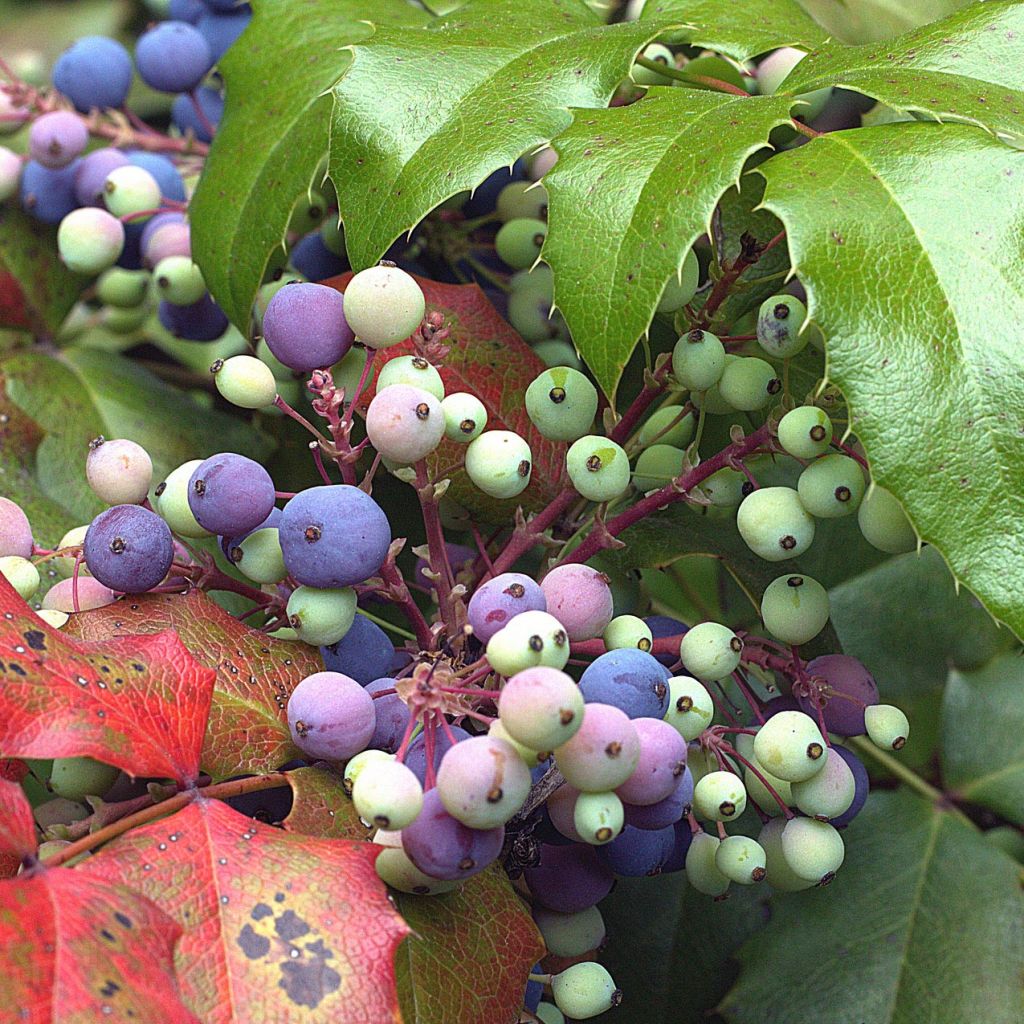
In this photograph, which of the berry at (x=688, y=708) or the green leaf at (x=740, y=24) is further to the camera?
the green leaf at (x=740, y=24)

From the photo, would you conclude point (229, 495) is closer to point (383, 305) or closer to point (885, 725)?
point (383, 305)

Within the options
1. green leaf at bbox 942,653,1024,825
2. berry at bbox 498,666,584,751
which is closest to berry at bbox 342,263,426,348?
berry at bbox 498,666,584,751

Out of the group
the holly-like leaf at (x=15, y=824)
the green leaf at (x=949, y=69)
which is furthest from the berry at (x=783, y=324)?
the holly-like leaf at (x=15, y=824)

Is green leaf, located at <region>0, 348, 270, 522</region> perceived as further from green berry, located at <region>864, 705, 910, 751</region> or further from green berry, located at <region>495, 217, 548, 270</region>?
green berry, located at <region>864, 705, 910, 751</region>

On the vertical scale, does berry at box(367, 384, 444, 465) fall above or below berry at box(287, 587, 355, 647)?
above

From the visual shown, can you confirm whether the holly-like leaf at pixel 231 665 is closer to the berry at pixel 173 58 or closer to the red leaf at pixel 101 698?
the red leaf at pixel 101 698

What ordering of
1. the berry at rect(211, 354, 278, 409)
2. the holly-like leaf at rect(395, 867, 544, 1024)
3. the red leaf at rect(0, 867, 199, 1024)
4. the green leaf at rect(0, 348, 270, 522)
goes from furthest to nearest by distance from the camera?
1. the green leaf at rect(0, 348, 270, 522)
2. the berry at rect(211, 354, 278, 409)
3. the holly-like leaf at rect(395, 867, 544, 1024)
4. the red leaf at rect(0, 867, 199, 1024)

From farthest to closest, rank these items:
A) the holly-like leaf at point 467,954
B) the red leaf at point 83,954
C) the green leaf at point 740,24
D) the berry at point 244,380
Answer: the green leaf at point 740,24 → the berry at point 244,380 → the holly-like leaf at point 467,954 → the red leaf at point 83,954

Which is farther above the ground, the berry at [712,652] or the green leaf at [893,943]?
Result: the berry at [712,652]
